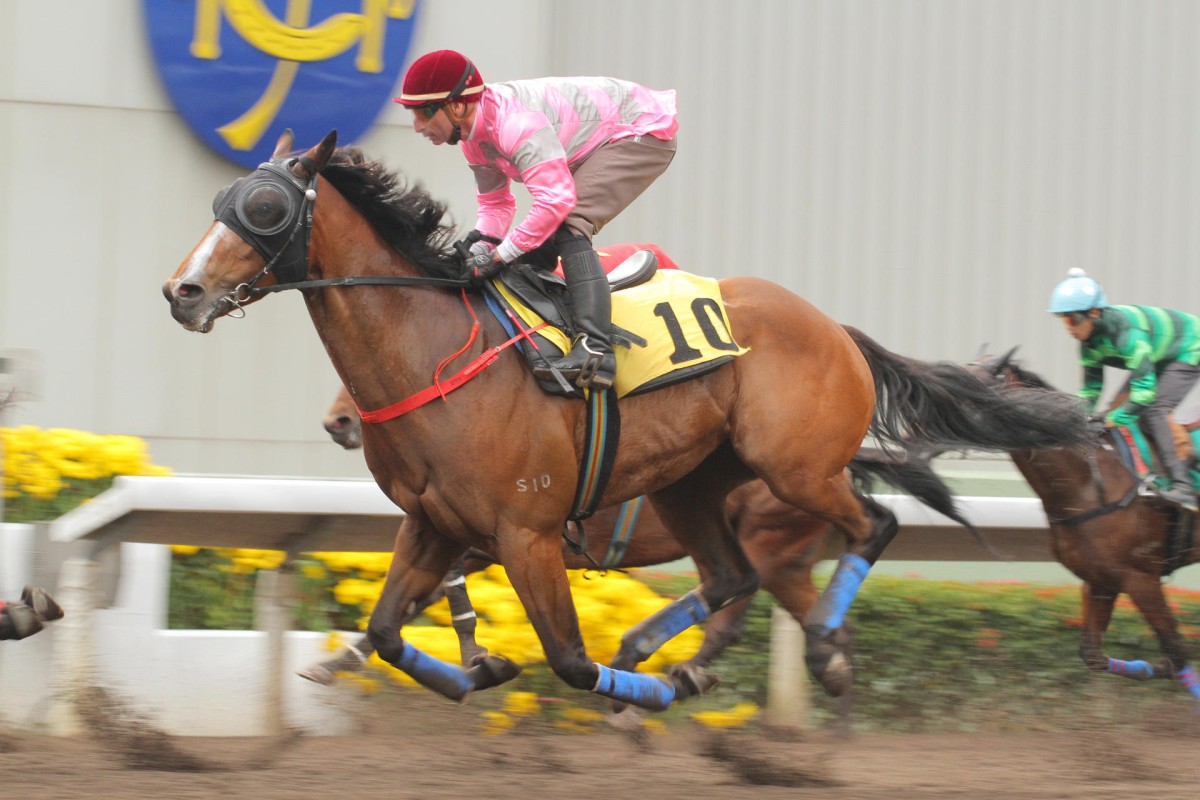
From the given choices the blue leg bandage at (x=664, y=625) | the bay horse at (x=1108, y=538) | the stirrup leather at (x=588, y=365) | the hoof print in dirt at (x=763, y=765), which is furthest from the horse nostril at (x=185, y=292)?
the bay horse at (x=1108, y=538)

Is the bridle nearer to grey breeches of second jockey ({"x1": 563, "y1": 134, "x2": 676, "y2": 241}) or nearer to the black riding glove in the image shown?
the black riding glove

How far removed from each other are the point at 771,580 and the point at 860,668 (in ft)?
2.81

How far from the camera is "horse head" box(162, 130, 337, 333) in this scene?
148 inches

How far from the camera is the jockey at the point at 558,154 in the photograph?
4.09m

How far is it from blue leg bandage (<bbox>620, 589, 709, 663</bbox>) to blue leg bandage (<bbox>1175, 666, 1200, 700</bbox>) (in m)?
2.47

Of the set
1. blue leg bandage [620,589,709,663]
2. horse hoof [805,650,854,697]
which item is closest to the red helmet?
blue leg bandage [620,589,709,663]

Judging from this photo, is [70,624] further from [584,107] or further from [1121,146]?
[1121,146]

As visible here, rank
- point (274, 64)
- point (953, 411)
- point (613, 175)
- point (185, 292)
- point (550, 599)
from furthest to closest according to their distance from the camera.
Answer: point (274, 64) → point (953, 411) → point (613, 175) → point (550, 599) → point (185, 292)

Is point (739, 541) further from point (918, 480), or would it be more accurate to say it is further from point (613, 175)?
point (613, 175)

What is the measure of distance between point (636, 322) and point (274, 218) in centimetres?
116

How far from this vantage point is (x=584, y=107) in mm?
4449

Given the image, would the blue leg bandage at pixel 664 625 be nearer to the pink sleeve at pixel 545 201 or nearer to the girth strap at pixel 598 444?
the girth strap at pixel 598 444

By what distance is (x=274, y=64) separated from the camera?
286 inches

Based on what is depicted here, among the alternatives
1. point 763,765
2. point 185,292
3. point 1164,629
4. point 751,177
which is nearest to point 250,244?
point 185,292
